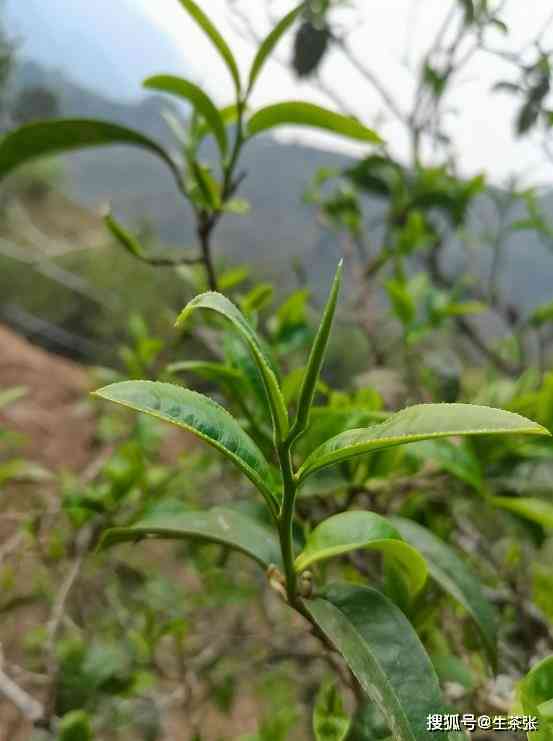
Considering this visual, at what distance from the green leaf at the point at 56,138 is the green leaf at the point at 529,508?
0.37m

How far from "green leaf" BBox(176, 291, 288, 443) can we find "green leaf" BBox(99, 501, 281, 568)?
0.31ft

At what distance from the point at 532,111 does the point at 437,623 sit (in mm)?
570

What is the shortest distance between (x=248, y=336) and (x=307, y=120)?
0.88 feet

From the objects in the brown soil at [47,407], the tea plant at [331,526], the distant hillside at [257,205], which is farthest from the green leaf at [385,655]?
the brown soil at [47,407]

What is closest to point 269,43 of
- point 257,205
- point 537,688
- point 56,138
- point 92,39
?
point 56,138

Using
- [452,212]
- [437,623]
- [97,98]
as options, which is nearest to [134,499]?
[437,623]

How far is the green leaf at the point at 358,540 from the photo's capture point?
264 millimetres

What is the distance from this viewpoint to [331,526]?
0.28 metres

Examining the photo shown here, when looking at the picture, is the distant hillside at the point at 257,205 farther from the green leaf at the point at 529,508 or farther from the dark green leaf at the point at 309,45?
the green leaf at the point at 529,508

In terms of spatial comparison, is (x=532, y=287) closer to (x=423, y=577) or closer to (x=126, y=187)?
(x=423, y=577)

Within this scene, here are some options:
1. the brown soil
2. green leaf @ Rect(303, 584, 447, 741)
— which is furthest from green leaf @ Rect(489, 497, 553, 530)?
the brown soil

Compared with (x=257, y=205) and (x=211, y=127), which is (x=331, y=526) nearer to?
(x=211, y=127)

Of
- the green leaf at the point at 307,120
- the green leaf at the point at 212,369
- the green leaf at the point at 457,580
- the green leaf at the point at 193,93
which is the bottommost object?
the green leaf at the point at 457,580

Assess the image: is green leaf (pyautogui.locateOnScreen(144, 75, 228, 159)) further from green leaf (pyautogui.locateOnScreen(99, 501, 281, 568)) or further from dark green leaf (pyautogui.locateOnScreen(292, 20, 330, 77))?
dark green leaf (pyautogui.locateOnScreen(292, 20, 330, 77))
